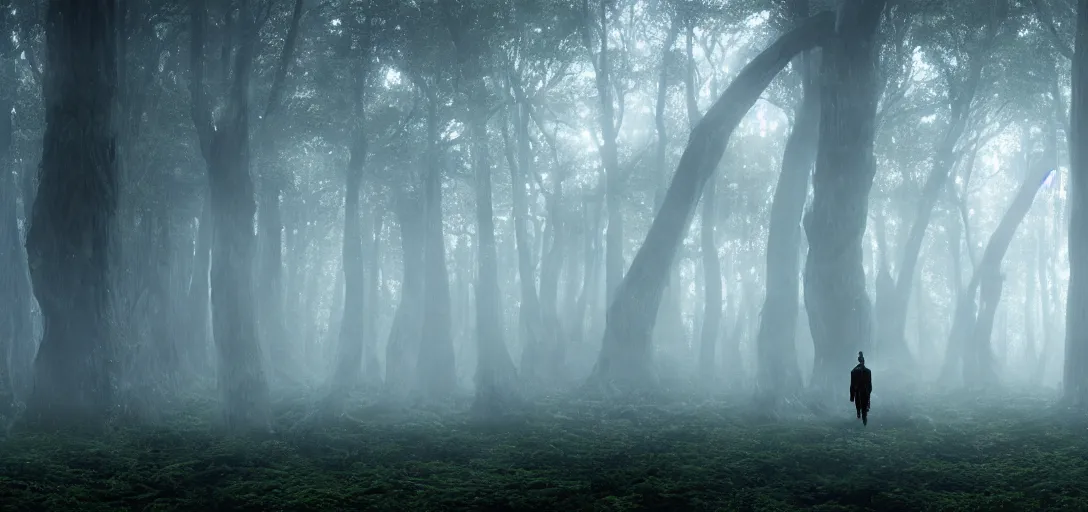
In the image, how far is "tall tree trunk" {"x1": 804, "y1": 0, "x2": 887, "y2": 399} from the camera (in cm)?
2114

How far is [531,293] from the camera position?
31.8m

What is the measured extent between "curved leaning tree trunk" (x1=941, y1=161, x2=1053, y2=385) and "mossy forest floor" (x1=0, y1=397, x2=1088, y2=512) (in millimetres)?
10116

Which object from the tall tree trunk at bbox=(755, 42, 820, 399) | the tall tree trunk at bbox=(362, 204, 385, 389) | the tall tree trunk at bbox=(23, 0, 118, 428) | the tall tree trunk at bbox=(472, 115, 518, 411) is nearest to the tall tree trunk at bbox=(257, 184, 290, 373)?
the tall tree trunk at bbox=(362, 204, 385, 389)

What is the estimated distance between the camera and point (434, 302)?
26.2m

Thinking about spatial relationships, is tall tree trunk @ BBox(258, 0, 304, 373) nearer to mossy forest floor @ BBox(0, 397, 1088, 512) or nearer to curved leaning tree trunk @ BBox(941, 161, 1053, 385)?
mossy forest floor @ BBox(0, 397, 1088, 512)

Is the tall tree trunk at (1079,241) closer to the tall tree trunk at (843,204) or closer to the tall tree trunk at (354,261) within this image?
the tall tree trunk at (843,204)

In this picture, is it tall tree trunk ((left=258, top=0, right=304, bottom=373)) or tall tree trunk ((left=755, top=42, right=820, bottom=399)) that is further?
tall tree trunk ((left=258, top=0, right=304, bottom=373))

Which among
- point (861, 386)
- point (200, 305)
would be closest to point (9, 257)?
point (200, 305)

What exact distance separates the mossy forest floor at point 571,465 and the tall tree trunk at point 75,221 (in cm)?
135

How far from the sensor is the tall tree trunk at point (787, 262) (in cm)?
2258

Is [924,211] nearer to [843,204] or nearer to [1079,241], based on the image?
Answer: [1079,241]

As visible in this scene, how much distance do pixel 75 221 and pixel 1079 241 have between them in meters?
23.6

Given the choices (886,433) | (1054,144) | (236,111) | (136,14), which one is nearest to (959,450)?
(886,433)

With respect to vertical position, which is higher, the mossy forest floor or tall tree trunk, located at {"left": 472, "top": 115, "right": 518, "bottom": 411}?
tall tree trunk, located at {"left": 472, "top": 115, "right": 518, "bottom": 411}
